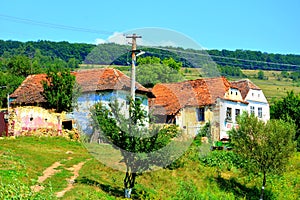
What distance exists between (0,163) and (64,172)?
129 inches

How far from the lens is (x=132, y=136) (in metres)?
24.1

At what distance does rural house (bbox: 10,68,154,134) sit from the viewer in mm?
36531

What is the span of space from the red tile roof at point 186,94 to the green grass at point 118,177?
10.5 m

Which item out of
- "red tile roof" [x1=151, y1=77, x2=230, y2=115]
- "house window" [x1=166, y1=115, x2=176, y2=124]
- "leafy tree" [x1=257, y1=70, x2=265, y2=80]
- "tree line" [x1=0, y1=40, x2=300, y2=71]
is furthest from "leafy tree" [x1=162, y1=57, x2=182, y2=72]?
"leafy tree" [x1=257, y1=70, x2=265, y2=80]

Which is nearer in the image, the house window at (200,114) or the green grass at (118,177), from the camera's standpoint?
the green grass at (118,177)

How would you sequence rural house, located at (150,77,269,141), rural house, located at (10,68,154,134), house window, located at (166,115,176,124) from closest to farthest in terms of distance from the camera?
rural house, located at (10,68,154,134) < rural house, located at (150,77,269,141) < house window, located at (166,115,176,124)

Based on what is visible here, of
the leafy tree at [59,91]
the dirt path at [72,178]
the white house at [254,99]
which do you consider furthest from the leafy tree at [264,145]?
the white house at [254,99]

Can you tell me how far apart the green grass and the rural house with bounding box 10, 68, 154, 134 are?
229cm

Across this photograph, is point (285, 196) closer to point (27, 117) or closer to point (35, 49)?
point (27, 117)

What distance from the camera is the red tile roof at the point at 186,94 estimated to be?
4619 centimetres

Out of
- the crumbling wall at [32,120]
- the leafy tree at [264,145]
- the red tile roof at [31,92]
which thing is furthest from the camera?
the red tile roof at [31,92]

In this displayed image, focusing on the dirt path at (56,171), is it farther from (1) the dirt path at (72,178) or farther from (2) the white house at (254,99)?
(2) the white house at (254,99)

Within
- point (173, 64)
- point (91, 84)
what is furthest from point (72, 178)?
point (173, 64)

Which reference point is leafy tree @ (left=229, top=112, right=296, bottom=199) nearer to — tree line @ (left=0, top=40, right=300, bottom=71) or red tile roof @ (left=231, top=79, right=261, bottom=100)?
tree line @ (left=0, top=40, right=300, bottom=71)
